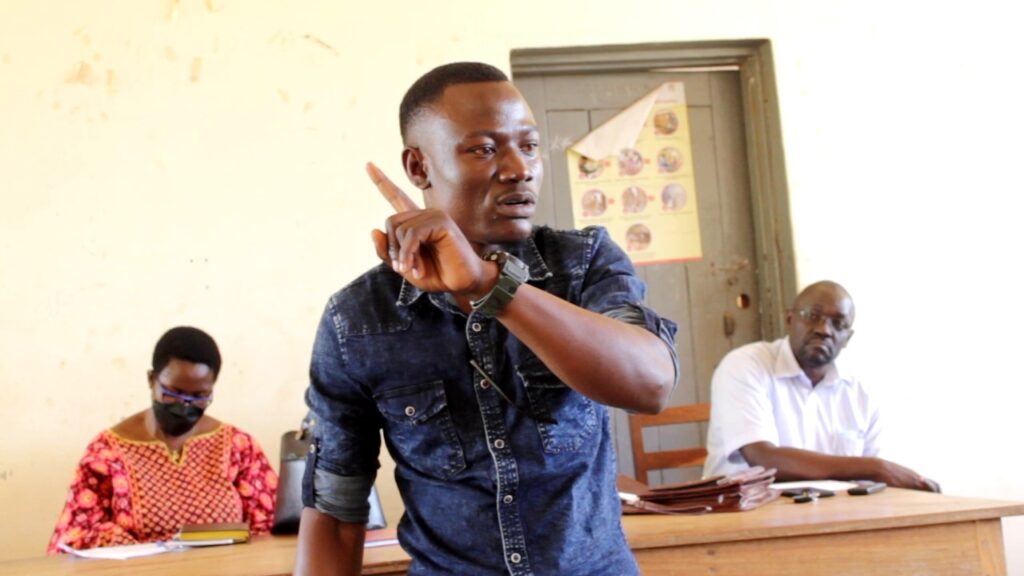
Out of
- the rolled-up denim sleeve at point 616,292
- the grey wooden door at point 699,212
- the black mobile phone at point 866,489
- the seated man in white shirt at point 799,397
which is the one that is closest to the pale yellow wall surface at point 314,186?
the grey wooden door at point 699,212

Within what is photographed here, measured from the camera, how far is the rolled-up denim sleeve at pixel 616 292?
1.40 metres

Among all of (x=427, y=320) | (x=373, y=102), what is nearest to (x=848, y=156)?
(x=373, y=102)

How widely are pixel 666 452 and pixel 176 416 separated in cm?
172

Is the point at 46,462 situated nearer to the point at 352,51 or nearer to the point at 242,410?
the point at 242,410

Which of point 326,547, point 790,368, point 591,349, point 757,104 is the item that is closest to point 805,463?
point 790,368

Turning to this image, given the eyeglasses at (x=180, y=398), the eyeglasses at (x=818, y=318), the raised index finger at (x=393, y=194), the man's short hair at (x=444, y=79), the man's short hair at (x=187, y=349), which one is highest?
the man's short hair at (x=444, y=79)

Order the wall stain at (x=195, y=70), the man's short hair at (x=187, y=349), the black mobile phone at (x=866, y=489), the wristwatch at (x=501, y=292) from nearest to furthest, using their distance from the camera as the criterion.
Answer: the wristwatch at (x=501, y=292) → the black mobile phone at (x=866, y=489) → the man's short hair at (x=187, y=349) → the wall stain at (x=195, y=70)

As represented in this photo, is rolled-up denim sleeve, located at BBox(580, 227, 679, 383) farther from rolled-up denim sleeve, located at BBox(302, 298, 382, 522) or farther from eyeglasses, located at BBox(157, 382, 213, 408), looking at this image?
eyeglasses, located at BBox(157, 382, 213, 408)

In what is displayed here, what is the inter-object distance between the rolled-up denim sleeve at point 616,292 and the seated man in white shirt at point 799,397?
2.40 m

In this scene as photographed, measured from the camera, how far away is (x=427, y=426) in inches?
59.0

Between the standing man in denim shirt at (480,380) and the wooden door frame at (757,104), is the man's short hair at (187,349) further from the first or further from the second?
the standing man in denim shirt at (480,380)

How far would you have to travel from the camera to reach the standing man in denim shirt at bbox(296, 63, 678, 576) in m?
1.45

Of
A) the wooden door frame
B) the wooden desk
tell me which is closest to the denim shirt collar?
the wooden desk

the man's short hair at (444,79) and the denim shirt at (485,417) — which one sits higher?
the man's short hair at (444,79)
